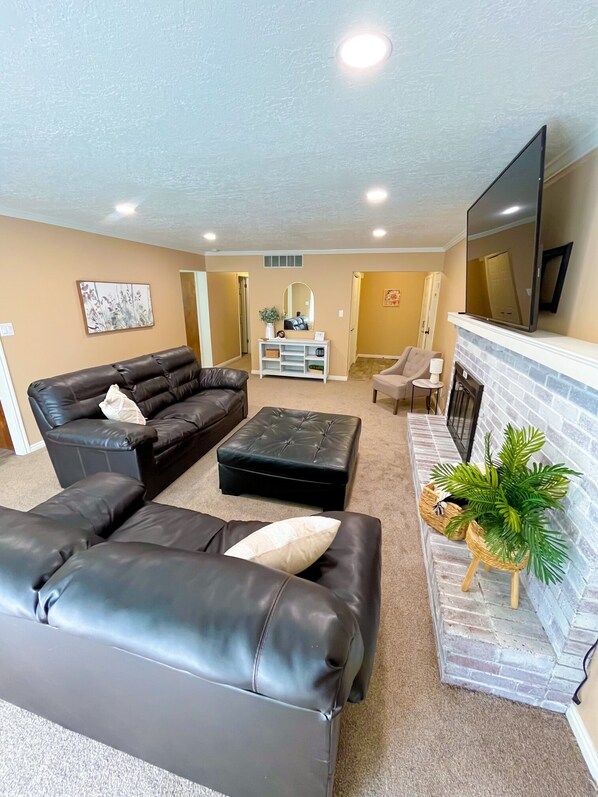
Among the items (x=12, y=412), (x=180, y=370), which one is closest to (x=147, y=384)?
(x=180, y=370)

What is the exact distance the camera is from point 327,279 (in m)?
5.74

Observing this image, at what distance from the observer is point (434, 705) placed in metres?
1.33

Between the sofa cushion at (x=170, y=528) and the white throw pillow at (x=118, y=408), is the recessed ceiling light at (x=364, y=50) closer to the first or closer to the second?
the sofa cushion at (x=170, y=528)

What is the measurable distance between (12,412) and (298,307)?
14.8 ft

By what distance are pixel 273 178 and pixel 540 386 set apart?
2.07 metres

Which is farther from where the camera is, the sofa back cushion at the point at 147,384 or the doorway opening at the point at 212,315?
the doorway opening at the point at 212,315

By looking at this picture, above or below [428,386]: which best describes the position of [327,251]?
above

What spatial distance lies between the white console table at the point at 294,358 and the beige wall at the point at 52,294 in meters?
2.29

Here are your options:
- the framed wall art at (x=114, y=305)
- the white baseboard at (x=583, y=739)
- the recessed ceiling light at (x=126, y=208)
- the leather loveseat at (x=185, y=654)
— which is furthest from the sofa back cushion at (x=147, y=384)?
the white baseboard at (x=583, y=739)

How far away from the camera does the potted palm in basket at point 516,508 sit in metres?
1.20

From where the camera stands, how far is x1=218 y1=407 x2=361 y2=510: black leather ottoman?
2377 millimetres

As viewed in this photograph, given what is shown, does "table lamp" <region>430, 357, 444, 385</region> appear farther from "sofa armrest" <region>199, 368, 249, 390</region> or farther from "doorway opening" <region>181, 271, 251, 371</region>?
"doorway opening" <region>181, 271, 251, 371</region>

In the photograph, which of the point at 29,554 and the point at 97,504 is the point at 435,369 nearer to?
the point at 97,504

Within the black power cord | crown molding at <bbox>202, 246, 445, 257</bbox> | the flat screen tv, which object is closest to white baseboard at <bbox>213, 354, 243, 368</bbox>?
crown molding at <bbox>202, 246, 445, 257</bbox>
